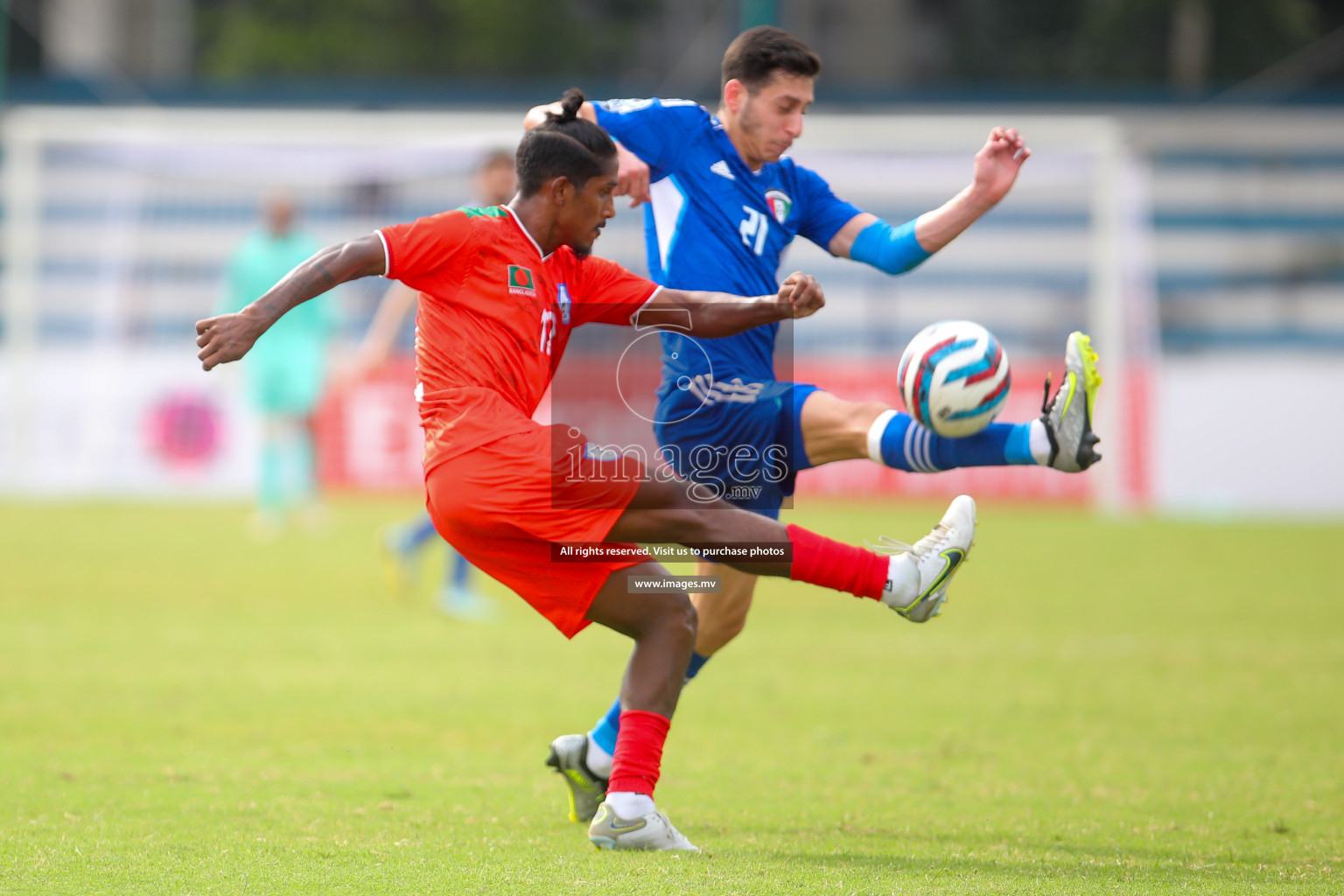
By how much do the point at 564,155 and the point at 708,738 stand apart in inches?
98.5

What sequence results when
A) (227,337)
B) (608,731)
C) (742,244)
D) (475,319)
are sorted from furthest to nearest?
1. (742,244)
2. (608,731)
3. (475,319)
4. (227,337)

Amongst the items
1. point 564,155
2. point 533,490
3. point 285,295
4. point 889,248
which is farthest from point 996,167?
point 285,295

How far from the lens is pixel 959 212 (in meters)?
4.35

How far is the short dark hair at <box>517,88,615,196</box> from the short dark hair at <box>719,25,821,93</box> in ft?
2.74

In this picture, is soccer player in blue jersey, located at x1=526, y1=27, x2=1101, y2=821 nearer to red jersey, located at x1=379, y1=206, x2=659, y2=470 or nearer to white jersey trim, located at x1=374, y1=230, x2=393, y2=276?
red jersey, located at x1=379, y1=206, x2=659, y2=470

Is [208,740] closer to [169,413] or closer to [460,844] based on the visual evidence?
[460,844]

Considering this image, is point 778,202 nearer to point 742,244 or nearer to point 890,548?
Answer: point 742,244

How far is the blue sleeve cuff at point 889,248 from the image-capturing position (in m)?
4.42

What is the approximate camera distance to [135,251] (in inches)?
619

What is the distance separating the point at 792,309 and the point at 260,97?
1758 centimetres

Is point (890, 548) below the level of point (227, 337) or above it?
below

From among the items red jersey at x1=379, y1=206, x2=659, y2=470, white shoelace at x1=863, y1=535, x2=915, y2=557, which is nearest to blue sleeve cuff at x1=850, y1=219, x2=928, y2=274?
white shoelace at x1=863, y1=535, x2=915, y2=557

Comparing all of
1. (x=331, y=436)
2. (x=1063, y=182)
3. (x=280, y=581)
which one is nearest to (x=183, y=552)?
(x=280, y=581)

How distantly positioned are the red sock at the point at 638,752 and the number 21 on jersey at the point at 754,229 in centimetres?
159
